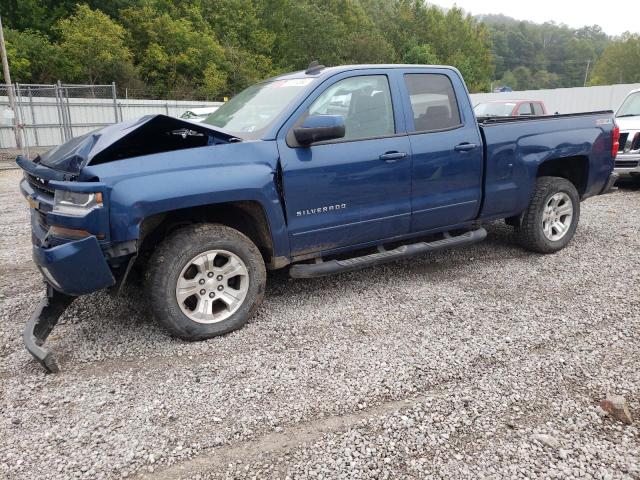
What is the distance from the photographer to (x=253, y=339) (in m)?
3.56

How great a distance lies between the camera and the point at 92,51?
31234 millimetres

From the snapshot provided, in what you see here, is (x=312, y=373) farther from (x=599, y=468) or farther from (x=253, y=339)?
(x=599, y=468)

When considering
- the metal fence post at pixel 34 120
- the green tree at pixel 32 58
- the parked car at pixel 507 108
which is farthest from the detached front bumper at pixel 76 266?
the green tree at pixel 32 58

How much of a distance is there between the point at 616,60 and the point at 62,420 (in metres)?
107

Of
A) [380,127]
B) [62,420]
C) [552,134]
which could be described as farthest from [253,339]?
[552,134]

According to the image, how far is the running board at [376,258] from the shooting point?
3.87 metres

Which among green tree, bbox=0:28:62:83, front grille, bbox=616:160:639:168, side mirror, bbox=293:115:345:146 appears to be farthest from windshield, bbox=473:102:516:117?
green tree, bbox=0:28:62:83

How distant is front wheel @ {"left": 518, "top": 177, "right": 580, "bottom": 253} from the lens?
517 cm

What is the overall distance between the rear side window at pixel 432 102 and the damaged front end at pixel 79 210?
1702 mm

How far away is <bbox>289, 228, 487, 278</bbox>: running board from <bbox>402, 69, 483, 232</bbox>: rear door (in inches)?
6.3

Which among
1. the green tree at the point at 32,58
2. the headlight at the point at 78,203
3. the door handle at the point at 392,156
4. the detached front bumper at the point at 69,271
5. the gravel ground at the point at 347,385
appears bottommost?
the gravel ground at the point at 347,385

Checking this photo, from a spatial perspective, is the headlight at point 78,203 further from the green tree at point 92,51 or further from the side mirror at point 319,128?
the green tree at point 92,51

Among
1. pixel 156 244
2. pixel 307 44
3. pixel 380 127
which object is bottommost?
pixel 156 244

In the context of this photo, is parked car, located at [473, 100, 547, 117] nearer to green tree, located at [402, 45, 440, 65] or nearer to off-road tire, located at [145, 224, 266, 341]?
off-road tire, located at [145, 224, 266, 341]
